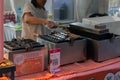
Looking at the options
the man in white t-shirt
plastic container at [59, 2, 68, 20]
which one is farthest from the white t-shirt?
plastic container at [59, 2, 68, 20]

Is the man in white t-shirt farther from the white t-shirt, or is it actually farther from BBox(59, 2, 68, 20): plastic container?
BBox(59, 2, 68, 20): plastic container

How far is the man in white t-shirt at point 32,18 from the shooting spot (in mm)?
2086

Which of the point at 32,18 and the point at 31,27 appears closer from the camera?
the point at 32,18

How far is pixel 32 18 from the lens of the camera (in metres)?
2.07

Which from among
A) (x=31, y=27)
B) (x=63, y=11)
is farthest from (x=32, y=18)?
(x=63, y=11)

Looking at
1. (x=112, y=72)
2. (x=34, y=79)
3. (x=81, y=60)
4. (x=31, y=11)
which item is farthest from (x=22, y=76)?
(x=31, y=11)

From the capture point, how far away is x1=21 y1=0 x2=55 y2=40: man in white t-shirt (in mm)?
2086

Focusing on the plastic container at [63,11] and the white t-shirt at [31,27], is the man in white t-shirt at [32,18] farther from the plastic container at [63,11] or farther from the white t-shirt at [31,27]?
the plastic container at [63,11]

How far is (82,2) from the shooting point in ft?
11.4

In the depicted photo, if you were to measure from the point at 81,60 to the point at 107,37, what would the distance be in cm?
27

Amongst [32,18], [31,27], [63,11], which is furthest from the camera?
[63,11]

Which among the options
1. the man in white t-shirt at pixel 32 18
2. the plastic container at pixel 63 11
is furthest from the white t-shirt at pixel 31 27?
the plastic container at pixel 63 11

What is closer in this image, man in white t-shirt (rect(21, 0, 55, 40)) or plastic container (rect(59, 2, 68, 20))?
man in white t-shirt (rect(21, 0, 55, 40))

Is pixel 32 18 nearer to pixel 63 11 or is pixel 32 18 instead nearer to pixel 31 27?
pixel 31 27
